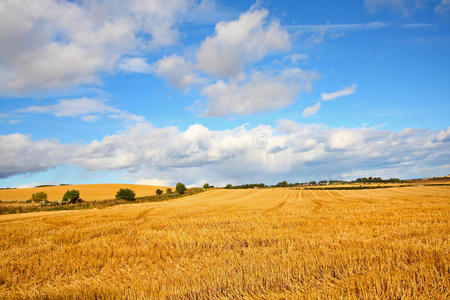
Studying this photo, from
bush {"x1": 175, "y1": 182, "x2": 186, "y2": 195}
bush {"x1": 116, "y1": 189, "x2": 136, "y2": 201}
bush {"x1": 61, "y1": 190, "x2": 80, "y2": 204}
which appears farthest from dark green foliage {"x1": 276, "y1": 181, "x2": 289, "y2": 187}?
bush {"x1": 61, "y1": 190, "x2": 80, "y2": 204}

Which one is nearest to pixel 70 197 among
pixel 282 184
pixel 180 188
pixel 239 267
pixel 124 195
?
pixel 124 195

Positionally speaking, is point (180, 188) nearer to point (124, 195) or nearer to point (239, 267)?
point (124, 195)

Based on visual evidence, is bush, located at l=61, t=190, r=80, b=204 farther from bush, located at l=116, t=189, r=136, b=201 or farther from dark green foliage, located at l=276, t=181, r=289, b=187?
dark green foliage, located at l=276, t=181, r=289, b=187

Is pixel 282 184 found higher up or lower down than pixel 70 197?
lower down

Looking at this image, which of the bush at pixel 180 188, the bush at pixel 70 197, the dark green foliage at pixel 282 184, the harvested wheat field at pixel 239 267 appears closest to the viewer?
the harvested wheat field at pixel 239 267

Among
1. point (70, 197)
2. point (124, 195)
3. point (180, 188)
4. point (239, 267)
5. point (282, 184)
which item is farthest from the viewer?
point (282, 184)

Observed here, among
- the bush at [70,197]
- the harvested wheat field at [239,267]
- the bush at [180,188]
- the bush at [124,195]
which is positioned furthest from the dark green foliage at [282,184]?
the harvested wheat field at [239,267]

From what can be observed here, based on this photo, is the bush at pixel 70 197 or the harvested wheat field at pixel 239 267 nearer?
the harvested wheat field at pixel 239 267

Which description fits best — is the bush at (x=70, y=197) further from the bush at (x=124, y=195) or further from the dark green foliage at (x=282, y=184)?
the dark green foliage at (x=282, y=184)

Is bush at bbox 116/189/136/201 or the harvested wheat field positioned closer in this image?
the harvested wheat field

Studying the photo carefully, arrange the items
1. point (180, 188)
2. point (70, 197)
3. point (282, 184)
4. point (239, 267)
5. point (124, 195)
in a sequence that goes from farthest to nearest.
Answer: point (282, 184)
point (180, 188)
point (124, 195)
point (70, 197)
point (239, 267)

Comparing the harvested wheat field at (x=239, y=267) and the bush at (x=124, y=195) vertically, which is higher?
the harvested wheat field at (x=239, y=267)

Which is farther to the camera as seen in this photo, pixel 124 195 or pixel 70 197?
pixel 124 195

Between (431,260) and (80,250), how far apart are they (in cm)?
887
